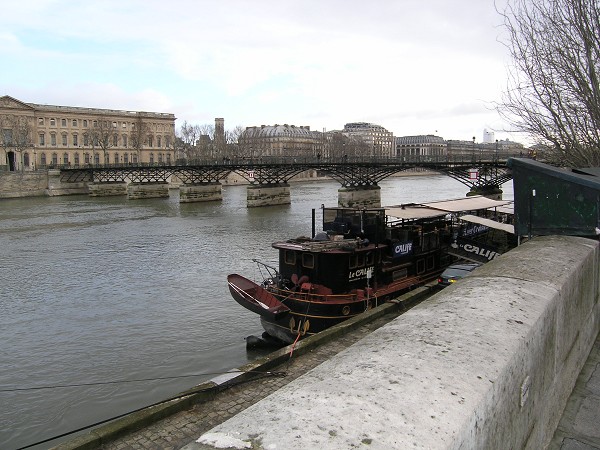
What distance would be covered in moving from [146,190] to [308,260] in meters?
56.3

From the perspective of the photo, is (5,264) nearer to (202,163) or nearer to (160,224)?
(160,224)

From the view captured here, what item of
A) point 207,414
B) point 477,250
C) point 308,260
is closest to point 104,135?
point 308,260

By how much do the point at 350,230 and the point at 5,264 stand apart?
17.6m

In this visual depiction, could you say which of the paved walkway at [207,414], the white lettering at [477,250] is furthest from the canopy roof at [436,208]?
the paved walkway at [207,414]

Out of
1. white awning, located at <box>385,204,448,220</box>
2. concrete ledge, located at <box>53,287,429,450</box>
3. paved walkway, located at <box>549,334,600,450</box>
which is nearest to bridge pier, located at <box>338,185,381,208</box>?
white awning, located at <box>385,204,448,220</box>

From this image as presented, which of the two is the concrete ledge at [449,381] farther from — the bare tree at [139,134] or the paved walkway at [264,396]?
the bare tree at [139,134]

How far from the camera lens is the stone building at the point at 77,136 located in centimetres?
8200

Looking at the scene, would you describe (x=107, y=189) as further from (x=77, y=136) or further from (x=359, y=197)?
(x=359, y=197)

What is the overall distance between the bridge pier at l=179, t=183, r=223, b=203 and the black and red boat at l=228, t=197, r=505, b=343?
145ft

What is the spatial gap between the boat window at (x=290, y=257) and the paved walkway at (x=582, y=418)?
968 cm

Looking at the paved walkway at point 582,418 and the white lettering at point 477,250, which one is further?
the white lettering at point 477,250

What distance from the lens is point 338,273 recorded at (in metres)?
13.7

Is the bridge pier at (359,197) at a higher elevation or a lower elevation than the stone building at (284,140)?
lower

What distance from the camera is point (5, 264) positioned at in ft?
78.9
